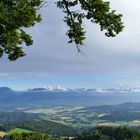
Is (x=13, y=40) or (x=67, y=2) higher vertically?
(x=67, y=2)

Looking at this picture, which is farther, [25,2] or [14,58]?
[14,58]

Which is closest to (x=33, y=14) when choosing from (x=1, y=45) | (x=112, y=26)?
(x=1, y=45)

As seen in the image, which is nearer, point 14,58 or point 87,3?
point 87,3

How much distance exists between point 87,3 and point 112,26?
2.58m

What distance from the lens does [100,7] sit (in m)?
32.5

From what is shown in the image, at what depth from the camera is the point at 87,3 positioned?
32344 mm

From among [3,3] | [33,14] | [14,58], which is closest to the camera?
[3,3]

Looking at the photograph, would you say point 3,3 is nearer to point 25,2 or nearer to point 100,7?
point 25,2

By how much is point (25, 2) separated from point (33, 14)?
1257 mm

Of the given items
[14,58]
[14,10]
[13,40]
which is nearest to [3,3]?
[14,10]

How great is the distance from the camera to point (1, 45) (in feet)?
114

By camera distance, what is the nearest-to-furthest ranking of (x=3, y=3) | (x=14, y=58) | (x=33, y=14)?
(x=3, y=3), (x=33, y=14), (x=14, y=58)

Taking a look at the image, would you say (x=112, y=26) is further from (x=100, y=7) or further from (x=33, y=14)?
(x=33, y=14)

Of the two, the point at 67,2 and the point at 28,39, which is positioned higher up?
the point at 67,2
